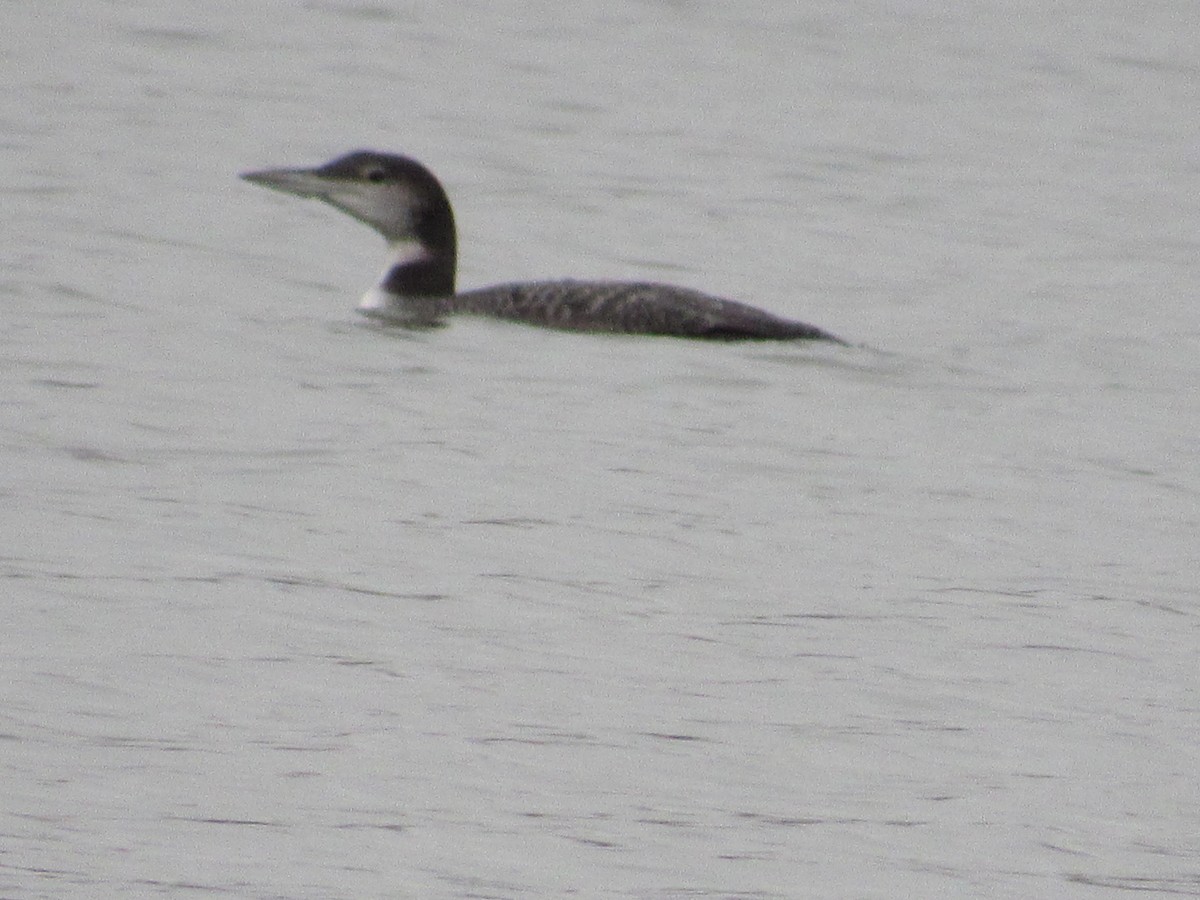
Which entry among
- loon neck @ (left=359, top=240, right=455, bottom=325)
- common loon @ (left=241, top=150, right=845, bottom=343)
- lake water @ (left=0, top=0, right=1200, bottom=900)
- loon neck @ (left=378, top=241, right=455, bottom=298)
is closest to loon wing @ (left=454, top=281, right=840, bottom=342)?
common loon @ (left=241, top=150, right=845, bottom=343)

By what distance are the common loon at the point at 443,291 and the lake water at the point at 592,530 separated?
0.42 ft

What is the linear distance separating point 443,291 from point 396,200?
15.9 inches

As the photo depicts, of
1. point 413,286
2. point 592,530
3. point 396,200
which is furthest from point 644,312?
point 592,530

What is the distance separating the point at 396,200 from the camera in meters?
10.8

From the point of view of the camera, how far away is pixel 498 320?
1014 cm

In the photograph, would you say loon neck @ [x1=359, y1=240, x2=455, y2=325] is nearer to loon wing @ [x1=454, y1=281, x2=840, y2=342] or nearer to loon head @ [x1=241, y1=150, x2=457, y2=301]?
loon head @ [x1=241, y1=150, x2=457, y2=301]

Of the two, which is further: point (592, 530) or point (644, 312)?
point (644, 312)

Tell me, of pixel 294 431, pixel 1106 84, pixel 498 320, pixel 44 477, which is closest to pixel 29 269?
pixel 498 320

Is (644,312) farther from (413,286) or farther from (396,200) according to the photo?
(396,200)

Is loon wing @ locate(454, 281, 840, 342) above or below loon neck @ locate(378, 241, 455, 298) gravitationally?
above

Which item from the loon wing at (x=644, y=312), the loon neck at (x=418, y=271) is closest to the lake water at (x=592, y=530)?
the loon wing at (x=644, y=312)

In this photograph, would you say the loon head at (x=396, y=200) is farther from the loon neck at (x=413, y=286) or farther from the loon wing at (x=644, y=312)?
the loon wing at (x=644, y=312)

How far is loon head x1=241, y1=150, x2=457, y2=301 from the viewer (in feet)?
35.0

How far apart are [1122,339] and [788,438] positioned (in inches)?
105
